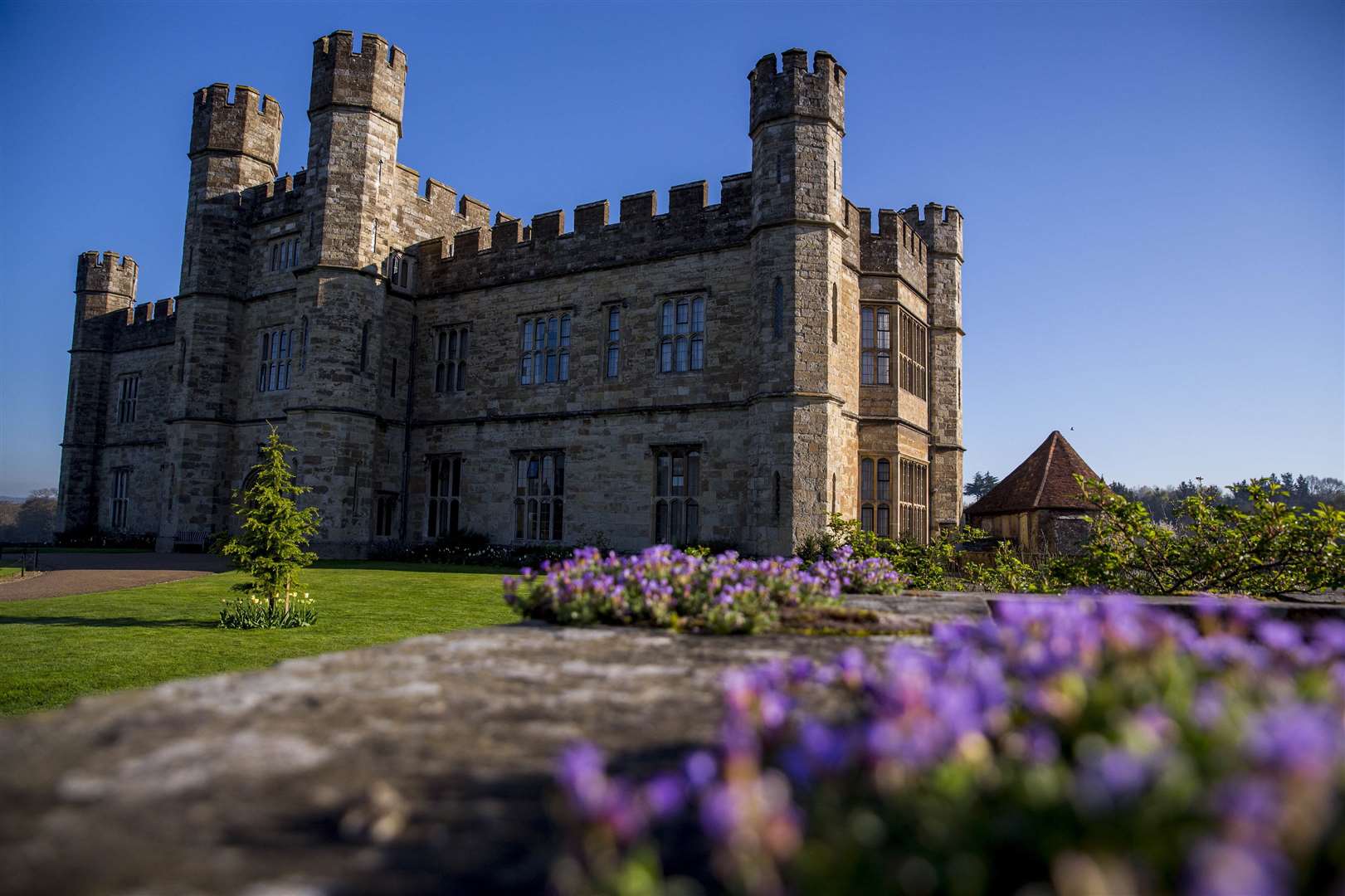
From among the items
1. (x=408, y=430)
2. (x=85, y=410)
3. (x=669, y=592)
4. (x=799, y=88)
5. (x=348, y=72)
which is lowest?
(x=669, y=592)

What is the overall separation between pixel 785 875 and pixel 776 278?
1615 centimetres

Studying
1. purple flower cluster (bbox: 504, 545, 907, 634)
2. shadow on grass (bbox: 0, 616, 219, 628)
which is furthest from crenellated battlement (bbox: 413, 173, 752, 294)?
purple flower cluster (bbox: 504, 545, 907, 634)

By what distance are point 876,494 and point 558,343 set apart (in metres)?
8.80

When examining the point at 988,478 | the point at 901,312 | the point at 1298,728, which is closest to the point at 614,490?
the point at 901,312

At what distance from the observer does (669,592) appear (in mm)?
3832

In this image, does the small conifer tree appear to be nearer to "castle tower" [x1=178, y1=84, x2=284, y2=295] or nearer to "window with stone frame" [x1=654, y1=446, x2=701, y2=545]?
"window with stone frame" [x1=654, y1=446, x2=701, y2=545]

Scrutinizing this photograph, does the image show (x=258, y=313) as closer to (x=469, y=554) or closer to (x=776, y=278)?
(x=469, y=554)

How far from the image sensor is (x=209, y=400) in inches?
974

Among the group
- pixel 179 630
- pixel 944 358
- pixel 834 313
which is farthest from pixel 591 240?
pixel 179 630

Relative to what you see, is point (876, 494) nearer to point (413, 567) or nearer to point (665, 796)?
point (413, 567)

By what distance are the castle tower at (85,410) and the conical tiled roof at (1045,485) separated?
110ft

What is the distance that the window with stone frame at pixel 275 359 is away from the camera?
79.5 ft

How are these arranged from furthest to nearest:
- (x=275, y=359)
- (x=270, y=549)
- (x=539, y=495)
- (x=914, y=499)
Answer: (x=275, y=359) < (x=539, y=495) < (x=914, y=499) < (x=270, y=549)

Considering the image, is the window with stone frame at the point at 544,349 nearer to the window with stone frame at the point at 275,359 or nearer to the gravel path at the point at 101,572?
the window with stone frame at the point at 275,359
